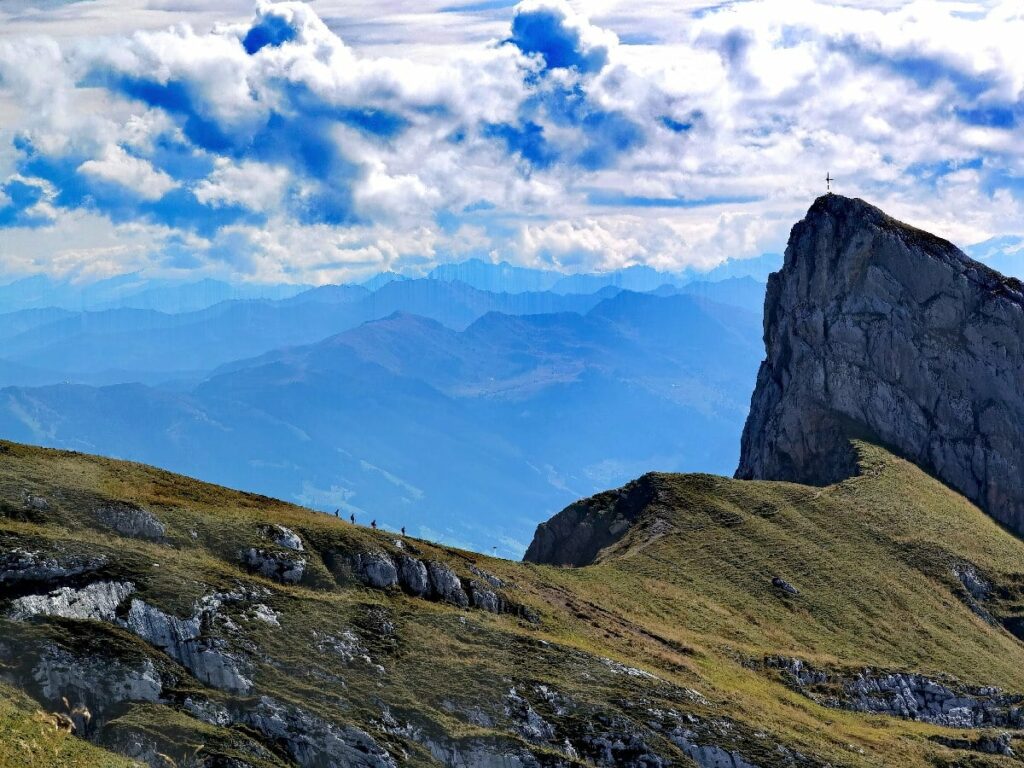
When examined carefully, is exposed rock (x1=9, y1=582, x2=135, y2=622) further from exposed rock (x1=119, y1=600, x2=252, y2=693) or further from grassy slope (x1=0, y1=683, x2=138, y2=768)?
grassy slope (x1=0, y1=683, x2=138, y2=768)

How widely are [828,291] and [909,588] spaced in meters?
68.6

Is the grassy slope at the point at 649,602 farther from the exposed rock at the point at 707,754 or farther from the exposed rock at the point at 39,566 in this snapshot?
the exposed rock at the point at 707,754

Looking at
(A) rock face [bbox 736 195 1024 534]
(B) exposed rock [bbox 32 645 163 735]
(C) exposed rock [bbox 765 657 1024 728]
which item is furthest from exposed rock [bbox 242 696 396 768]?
(A) rock face [bbox 736 195 1024 534]

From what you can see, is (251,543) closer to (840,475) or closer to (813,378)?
(840,475)

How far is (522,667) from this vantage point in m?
62.2

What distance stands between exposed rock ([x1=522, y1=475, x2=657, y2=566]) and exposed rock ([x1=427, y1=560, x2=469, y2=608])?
4933 centimetres

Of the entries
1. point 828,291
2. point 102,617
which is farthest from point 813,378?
point 102,617

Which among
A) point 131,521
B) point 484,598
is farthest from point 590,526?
point 131,521

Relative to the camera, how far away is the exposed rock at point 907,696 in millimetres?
84062

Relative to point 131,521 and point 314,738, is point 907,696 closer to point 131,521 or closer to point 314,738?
point 314,738

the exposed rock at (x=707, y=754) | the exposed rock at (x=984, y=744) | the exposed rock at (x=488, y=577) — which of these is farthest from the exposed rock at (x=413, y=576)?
the exposed rock at (x=984, y=744)

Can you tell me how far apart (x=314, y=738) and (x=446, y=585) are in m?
20.0

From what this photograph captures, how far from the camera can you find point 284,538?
6650 cm

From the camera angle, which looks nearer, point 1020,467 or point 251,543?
point 251,543
